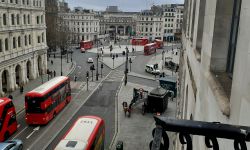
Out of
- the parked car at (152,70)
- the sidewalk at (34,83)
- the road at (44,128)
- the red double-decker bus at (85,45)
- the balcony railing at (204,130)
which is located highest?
the balcony railing at (204,130)

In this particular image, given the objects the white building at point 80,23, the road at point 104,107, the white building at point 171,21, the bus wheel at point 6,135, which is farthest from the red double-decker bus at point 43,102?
the white building at point 171,21

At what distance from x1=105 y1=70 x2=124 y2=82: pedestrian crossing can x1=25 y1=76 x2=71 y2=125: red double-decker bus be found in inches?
734

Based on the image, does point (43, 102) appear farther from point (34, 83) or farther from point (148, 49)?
point (148, 49)

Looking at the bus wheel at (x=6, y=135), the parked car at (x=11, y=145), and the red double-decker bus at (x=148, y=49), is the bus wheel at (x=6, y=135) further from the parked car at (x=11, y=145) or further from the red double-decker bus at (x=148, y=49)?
the red double-decker bus at (x=148, y=49)

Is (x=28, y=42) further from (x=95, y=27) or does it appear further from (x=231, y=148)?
(x=95, y=27)

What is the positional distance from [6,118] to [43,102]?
3.30 metres

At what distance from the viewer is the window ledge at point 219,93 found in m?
3.36

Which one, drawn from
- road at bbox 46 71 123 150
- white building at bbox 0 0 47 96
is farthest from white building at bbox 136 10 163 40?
road at bbox 46 71 123 150

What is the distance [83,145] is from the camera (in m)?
16.2

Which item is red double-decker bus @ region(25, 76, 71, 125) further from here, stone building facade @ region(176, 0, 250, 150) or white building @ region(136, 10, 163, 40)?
white building @ region(136, 10, 163, 40)

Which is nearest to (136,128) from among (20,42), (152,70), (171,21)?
(20,42)

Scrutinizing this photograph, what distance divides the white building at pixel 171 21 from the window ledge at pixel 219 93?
123 m

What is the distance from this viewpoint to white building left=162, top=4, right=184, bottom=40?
12519cm

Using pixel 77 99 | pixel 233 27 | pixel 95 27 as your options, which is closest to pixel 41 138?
pixel 77 99
